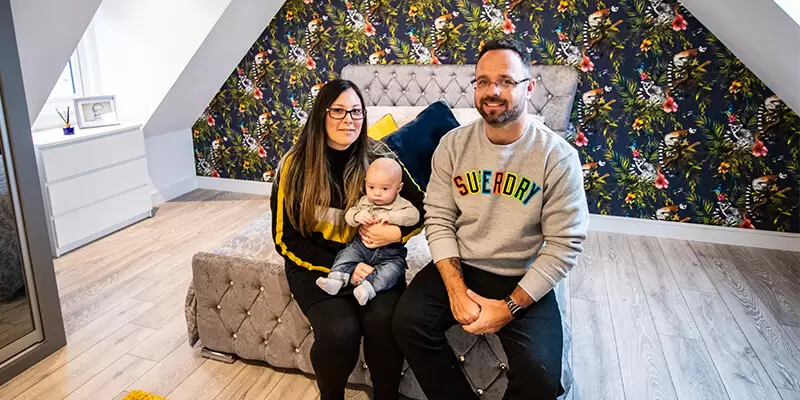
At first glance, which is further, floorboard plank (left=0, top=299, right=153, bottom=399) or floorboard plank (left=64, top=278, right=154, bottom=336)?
floorboard plank (left=64, top=278, right=154, bottom=336)

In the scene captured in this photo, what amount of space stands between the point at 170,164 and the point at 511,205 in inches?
137

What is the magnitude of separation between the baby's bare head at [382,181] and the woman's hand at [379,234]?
0.28 ft

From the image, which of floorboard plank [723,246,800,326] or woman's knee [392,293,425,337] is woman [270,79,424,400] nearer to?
woman's knee [392,293,425,337]

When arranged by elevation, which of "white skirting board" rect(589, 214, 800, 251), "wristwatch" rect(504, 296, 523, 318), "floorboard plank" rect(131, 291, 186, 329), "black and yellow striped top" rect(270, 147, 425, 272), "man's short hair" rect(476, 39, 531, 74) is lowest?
"floorboard plank" rect(131, 291, 186, 329)

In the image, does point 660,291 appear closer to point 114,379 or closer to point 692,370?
point 692,370

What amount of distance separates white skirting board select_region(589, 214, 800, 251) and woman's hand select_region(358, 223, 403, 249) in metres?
2.28

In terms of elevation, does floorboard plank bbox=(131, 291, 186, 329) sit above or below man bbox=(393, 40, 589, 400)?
below

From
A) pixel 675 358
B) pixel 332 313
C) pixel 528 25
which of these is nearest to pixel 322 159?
pixel 332 313

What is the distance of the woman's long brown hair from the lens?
1.83m

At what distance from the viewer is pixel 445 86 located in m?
3.61

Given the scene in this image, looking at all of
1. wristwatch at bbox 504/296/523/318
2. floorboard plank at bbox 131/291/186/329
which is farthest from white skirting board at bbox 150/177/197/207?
wristwatch at bbox 504/296/523/318

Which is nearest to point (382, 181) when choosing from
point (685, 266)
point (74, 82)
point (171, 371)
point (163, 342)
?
point (171, 371)

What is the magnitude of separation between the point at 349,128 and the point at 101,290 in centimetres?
180

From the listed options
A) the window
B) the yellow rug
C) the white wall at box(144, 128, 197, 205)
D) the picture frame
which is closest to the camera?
the yellow rug
